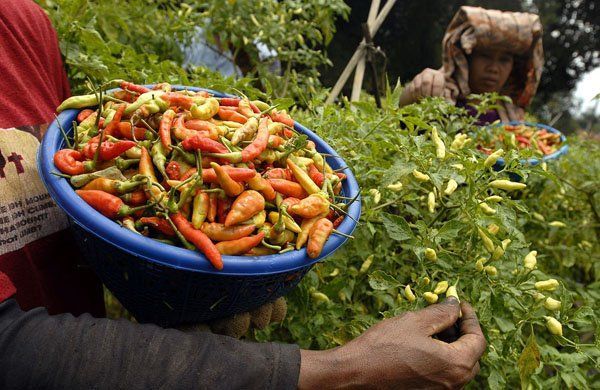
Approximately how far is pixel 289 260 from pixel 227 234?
148mm

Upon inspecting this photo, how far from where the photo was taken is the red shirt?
1.21 m

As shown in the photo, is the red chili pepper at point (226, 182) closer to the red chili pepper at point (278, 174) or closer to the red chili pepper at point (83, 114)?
the red chili pepper at point (278, 174)

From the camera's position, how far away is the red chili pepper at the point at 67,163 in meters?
1.11

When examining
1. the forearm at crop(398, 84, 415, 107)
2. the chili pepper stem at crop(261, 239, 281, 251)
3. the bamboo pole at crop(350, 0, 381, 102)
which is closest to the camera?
the chili pepper stem at crop(261, 239, 281, 251)

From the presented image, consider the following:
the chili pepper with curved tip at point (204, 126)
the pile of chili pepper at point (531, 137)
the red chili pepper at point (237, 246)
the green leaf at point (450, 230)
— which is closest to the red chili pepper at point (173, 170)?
the chili pepper with curved tip at point (204, 126)

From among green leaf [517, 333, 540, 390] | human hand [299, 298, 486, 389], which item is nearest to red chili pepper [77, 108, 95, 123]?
human hand [299, 298, 486, 389]

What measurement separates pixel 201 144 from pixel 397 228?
2.11 ft

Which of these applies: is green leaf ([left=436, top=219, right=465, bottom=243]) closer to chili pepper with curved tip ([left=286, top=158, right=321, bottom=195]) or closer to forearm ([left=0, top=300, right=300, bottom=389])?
chili pepper with curved tip ([left=286, top=158, right=321, bottom=195])

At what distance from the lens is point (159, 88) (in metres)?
1.45

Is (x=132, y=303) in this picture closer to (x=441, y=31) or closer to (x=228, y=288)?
(x=228, y=288)

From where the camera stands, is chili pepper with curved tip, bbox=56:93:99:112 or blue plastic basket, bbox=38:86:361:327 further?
chili pepper with curved tip, bbox=56:93:99:112

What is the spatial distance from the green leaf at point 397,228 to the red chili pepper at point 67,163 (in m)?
0.84

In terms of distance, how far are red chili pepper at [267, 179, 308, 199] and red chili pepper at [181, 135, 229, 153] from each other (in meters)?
0.15

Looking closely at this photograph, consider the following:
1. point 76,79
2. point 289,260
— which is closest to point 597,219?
point 289,260
